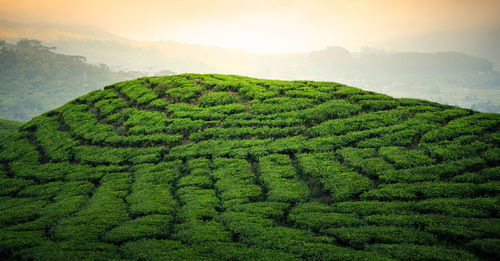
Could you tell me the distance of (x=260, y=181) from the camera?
12.2 m

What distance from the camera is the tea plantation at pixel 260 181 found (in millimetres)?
8312

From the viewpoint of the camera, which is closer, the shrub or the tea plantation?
the tea plantation

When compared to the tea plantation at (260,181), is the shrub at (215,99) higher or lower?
higher

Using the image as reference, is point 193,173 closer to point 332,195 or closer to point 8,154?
point 332,195

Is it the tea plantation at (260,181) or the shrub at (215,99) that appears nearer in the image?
the tea plantation at (260,181)

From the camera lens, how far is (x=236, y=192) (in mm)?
11414

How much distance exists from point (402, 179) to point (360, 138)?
3.75 metres

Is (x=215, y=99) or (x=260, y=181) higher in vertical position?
(x=215, y=99)

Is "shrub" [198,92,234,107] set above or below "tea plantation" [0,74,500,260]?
above

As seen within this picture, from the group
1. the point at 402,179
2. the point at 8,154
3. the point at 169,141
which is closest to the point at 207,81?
the point at 169,141

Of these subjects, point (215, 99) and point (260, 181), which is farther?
point (215, 99)

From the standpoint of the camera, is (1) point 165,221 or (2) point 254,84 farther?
(2) point 254,84

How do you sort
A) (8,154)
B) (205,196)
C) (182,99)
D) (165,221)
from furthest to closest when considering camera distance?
(182,99) → (8,154) → (205,196) → (165,221)

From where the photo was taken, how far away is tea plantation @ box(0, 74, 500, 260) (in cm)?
831
